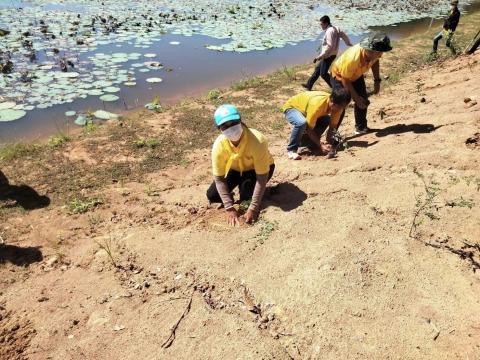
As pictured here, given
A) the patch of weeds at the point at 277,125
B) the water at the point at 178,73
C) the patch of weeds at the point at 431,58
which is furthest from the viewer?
the patch of weeds at the point at 431,58

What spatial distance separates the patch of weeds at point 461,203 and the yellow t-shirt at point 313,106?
1.82m

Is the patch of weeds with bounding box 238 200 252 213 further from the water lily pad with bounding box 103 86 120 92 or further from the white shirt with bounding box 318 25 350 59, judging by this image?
the water lily pad with bounding box 103 86 120 92

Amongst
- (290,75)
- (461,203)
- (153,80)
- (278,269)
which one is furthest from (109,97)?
(461,203)

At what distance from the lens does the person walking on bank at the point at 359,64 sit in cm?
455

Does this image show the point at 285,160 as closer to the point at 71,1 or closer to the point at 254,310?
the point at 254,310

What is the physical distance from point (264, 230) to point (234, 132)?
0.95 meters

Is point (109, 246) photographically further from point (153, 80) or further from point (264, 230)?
point (153, 80)

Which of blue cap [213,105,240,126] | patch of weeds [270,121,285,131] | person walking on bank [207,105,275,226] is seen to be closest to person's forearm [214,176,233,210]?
person walking on bank [207,105,275,226]

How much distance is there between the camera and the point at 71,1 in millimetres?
17359

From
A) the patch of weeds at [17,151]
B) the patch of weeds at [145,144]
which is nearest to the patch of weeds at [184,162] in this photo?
the patch of weeds at [145,144]

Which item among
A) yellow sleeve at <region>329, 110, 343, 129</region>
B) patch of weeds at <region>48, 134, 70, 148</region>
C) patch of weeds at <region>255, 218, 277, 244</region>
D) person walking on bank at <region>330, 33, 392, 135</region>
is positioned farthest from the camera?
patch of weeds at <region>48, 134, 70, 148</region>

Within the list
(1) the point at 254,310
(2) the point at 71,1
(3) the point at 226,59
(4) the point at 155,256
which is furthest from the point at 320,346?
(2) the point at 71,1

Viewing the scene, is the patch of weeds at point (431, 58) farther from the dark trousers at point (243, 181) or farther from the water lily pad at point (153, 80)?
the dark trousers at point (243, 181)

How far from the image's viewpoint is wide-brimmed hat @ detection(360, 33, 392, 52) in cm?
450
